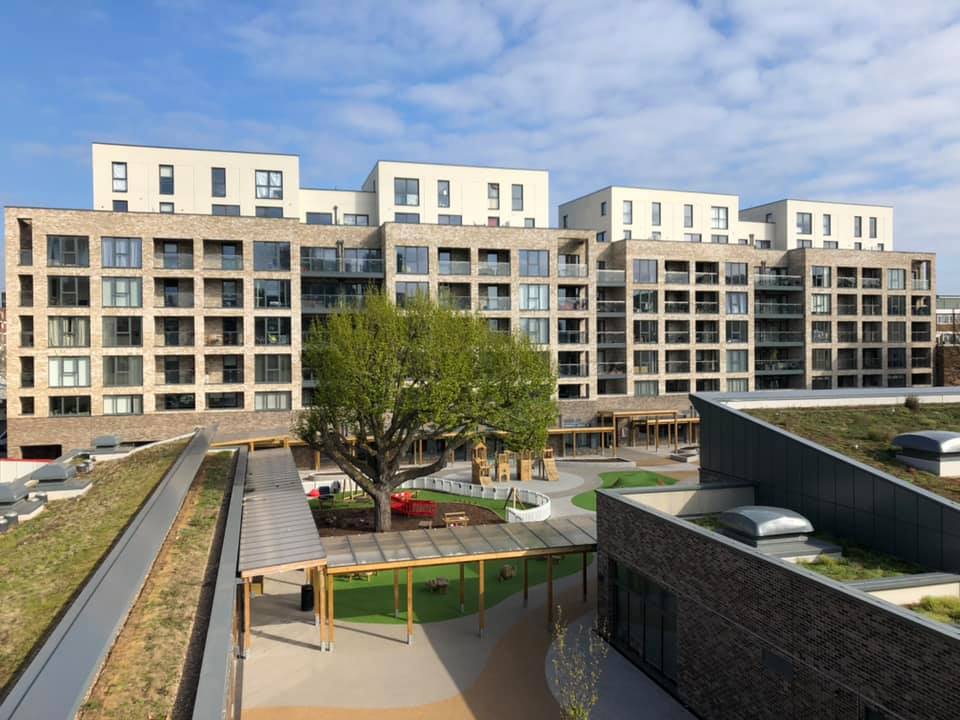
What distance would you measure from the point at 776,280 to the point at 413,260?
1330 inches

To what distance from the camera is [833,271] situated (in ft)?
199

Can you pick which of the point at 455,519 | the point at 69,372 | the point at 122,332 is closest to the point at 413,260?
the point at 122,332

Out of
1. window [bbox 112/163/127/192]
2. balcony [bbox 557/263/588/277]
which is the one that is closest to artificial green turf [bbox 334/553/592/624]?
balcony [bbox 557/263/588/277]

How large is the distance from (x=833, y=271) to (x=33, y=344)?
64.0m

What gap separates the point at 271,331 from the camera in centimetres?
4550

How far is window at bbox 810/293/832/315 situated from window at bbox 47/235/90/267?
58193mm

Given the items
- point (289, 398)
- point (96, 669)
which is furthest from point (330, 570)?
point (289, 398)

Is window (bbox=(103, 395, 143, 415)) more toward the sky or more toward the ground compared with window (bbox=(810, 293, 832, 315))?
more toward the ground

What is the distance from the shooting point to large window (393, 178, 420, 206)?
5209cm

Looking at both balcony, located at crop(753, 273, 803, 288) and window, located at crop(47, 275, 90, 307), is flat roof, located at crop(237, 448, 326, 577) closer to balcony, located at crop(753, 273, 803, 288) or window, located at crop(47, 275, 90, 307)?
window, located at crop(47, 275, 90, 307)

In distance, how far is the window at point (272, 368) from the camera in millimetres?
45344

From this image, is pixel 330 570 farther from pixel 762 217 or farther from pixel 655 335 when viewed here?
pixel 762 217

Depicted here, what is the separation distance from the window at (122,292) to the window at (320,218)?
13.7 m

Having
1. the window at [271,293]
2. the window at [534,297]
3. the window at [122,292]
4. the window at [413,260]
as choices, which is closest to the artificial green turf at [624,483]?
the window at [534,297]
